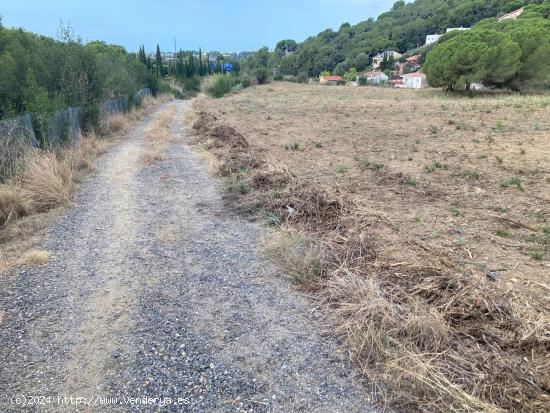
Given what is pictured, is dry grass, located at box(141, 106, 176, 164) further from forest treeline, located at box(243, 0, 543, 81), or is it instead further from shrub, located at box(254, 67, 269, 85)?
forest treeline, located at box(243, 0, 543, 81)

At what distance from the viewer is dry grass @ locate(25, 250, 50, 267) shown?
4.32m

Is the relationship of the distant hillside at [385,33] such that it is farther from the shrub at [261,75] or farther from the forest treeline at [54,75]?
the forest treeline at [54,75]

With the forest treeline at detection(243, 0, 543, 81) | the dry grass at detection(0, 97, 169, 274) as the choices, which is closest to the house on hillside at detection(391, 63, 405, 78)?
the forest treeline at detection(243, 0, 543, 81)

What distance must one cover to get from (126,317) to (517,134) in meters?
13.1

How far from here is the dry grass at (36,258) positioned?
4.32 metres

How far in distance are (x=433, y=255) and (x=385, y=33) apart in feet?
438

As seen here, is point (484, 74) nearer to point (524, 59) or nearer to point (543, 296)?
point (524, 59)

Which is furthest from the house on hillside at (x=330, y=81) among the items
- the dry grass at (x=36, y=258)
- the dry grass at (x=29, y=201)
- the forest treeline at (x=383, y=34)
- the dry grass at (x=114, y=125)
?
the dry grass at (x=36, y=258)

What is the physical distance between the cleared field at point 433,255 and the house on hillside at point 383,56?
333ft

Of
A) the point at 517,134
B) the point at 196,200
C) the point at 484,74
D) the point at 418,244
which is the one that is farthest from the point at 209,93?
the point at 418,244

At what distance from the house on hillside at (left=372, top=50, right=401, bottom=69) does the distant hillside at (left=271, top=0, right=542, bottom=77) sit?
5.54 feet

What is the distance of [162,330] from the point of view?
10.6 ft

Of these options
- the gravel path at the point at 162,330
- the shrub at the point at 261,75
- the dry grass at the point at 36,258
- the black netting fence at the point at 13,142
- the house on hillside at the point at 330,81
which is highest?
the shrub at the point at 261,75

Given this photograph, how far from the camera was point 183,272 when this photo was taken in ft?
14.0
